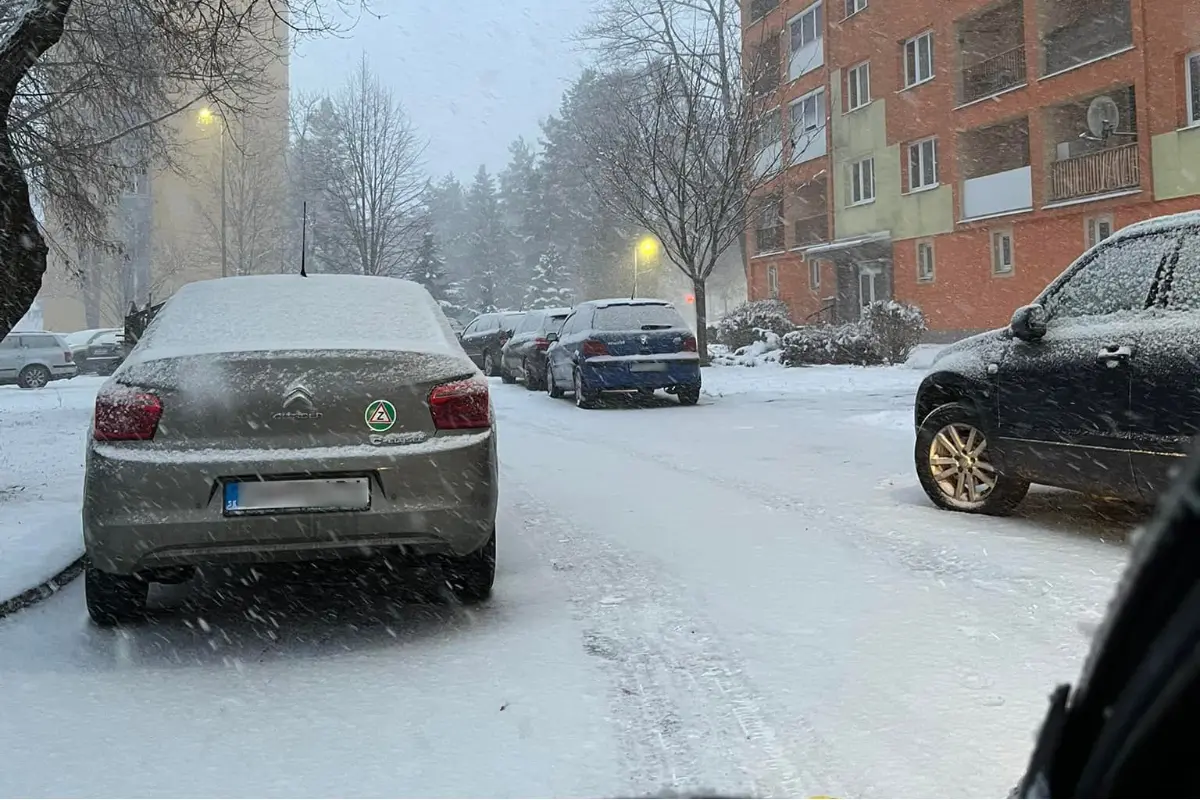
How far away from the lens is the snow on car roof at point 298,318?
14.7 feet

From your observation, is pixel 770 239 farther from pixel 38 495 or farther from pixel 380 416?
pixel 380 416

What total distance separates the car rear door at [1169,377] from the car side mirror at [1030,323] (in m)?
0.72

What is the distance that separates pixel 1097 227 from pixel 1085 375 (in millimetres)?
22098

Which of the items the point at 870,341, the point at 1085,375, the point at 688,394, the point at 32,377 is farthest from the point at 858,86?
the point at 1085,375

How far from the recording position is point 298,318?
485 cm

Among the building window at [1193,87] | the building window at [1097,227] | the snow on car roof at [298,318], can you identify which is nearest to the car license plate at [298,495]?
the snow on car roof at [298,318]

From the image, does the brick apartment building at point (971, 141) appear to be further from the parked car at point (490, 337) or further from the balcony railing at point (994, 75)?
the parked car at point (490, 337)

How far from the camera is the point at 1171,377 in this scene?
5090mm

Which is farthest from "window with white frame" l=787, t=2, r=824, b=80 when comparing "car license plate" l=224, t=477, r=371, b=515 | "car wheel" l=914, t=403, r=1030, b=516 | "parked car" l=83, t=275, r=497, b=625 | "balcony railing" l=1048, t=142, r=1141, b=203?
"car license plate" l=224, t=477, r=371, b=515

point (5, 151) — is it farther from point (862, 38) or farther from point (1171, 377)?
point (862, 38)

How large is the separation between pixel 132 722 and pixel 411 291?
8.91ft

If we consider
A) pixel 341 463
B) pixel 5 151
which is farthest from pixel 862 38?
pixel 341 463

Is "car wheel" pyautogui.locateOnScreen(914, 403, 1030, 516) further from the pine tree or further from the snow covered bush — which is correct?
the pine tree

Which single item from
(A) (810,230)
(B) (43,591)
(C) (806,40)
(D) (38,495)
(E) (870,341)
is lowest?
(B) (43,591)
